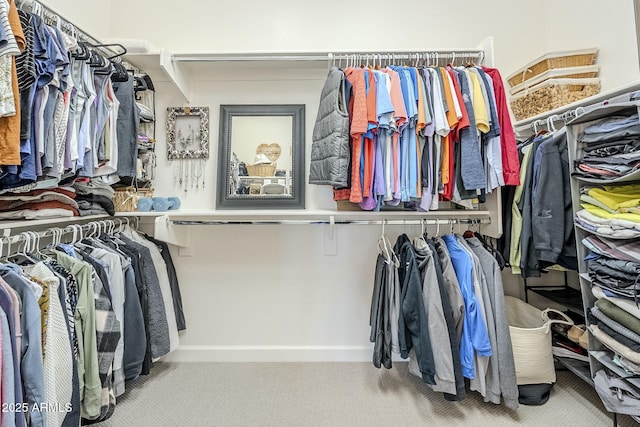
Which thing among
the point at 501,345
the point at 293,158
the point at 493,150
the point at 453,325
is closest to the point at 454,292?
the point at 453,325

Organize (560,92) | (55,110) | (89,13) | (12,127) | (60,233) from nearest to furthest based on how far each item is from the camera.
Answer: (12,127), (55,110), (60,233), (560,92), (89,13)

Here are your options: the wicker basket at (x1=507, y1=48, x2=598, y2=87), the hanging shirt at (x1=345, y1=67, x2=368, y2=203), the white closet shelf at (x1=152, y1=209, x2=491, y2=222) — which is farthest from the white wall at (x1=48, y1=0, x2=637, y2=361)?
the hanging shirt at (x1=345, y1=67, x2=368, y2=203)

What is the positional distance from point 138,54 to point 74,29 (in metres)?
0.31

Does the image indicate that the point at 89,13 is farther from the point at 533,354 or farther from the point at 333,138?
the point at 533,354

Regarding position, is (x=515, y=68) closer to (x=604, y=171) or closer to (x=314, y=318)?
(x=604, y=171)

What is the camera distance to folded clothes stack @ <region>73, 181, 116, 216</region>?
1.51m

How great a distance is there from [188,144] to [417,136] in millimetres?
1501

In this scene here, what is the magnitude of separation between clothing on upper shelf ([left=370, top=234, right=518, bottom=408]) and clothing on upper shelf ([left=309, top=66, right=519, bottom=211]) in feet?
1.10

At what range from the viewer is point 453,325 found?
1418mm

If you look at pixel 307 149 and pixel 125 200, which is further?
pixel 307 149

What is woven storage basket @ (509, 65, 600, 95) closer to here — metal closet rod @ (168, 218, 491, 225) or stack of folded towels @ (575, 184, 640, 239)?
stack of folded towels @ (575, 184, 640, 239)

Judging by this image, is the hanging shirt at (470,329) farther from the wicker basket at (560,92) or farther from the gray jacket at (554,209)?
the wicker basket at (560,92)

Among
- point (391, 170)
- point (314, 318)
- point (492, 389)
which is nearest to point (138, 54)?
point (391, 170)

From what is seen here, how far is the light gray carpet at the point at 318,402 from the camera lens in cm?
145
